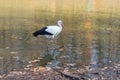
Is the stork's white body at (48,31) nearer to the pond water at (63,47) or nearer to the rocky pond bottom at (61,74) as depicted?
the pond water at (63,47)

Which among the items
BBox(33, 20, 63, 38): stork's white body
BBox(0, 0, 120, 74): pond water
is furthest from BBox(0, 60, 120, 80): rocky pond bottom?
BBox(33, 20, 63, 38): stork's white body

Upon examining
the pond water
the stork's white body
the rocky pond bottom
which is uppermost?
the stork's white body

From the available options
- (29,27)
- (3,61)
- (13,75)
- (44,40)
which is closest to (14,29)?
(29,27)

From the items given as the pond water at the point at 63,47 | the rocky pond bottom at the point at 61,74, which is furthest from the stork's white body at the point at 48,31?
the rocky pond bottom at the point at 61,74

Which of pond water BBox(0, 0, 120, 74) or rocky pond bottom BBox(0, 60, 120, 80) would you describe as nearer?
rocky pond bottom BBox(0, 60, 120, 80)

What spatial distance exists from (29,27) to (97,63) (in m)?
9.85

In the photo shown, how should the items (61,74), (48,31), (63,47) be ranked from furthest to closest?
1. (48,31)
2. (63,47)
3. (61,74)

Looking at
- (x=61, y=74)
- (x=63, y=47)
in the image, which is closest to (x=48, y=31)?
(x=63, y=47)

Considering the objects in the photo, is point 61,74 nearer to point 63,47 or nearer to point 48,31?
point 63,47

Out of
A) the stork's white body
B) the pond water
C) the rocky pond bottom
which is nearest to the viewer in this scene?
the rocky pond bottom

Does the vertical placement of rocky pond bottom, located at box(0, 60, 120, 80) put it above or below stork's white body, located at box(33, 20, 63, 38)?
below

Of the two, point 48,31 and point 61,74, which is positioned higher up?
point 48,31

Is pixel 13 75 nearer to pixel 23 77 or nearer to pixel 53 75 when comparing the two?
pixel 23 77

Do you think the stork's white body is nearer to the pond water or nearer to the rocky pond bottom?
the pond water
